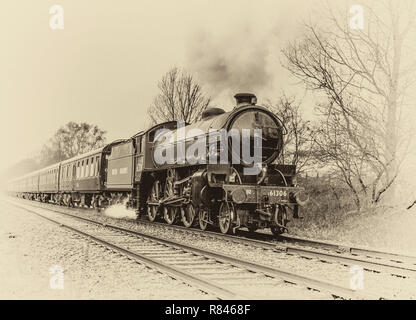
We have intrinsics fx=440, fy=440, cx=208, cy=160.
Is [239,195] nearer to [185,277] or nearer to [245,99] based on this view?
[245,99]

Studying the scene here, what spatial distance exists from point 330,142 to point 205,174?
4258mm

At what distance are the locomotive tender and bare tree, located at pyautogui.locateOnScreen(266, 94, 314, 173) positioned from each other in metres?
3.28

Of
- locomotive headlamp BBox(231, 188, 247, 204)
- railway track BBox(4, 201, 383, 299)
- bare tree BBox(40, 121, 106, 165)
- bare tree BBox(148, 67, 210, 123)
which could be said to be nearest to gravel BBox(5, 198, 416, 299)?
railway track BBox(4, 201, 383, 299)

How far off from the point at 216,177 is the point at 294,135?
21.4ft

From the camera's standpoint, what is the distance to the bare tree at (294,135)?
15.5 meters

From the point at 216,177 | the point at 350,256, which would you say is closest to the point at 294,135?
the point at 216,177

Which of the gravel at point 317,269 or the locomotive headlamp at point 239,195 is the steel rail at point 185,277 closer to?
the gravel at point 317,269

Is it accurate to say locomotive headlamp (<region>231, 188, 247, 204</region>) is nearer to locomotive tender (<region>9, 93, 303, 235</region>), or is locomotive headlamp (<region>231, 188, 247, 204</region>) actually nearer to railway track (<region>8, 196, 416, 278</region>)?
locomotive tender (<region>9, 93, 303, 235</region>)

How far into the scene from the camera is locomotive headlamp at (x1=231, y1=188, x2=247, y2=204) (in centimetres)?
1024

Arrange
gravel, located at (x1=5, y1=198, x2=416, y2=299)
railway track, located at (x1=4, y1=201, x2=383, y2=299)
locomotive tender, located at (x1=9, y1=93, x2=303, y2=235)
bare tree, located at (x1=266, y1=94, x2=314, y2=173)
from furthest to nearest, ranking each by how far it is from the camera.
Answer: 1. bare tree, located at (x1=266, y1=94, x2=314, y2=173)
2. locomotive tender, located at (x1=9, y1=93, x2=303, y2=235)
3. gravel, located at (x1=5, y1=198, x2=416, y2=299)
4. railway track, located at (x1=4, y1=201, x2=383, y2=299)

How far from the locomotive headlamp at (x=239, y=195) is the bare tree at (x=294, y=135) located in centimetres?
460

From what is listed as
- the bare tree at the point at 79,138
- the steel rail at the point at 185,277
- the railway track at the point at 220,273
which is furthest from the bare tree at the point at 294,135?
the bare tree at the point at 79,138
